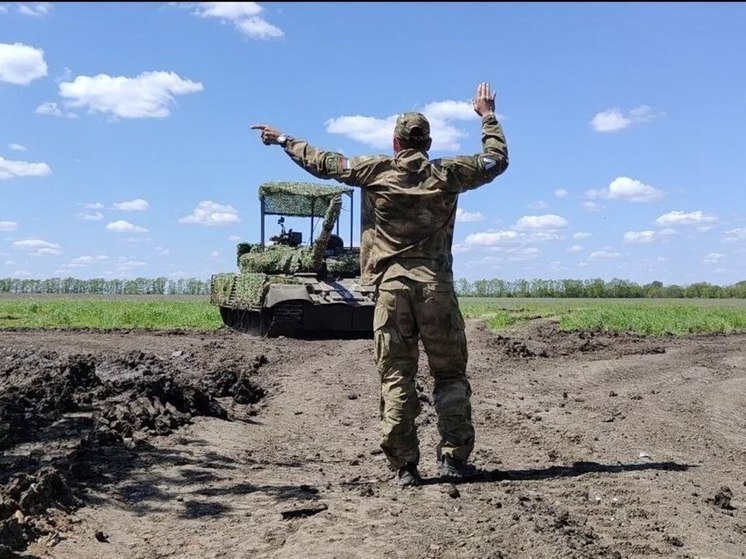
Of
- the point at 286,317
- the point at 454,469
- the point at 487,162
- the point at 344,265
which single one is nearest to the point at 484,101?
the point at 487,162

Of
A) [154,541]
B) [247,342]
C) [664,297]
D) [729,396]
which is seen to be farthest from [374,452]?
[664,297]

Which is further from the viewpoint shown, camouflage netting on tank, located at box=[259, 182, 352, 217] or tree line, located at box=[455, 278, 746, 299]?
tree line, located at box=[455, 278, 746, 299]

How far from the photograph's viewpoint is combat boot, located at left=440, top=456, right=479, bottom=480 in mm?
5332

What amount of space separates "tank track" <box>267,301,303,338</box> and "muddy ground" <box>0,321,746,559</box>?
477cm

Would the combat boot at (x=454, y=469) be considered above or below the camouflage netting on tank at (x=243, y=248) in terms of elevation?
below

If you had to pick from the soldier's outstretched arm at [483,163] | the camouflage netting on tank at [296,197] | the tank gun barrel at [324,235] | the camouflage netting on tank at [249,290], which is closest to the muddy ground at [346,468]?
the soldier's outstretched arm at [483,163]

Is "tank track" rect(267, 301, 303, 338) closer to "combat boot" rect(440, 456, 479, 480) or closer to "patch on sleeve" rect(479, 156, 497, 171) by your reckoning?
"combat boot" rect(440, 456, 479, 480)

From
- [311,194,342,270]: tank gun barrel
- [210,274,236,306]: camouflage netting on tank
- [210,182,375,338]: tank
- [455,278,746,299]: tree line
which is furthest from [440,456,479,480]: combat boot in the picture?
[455,278,746,299]: tree line

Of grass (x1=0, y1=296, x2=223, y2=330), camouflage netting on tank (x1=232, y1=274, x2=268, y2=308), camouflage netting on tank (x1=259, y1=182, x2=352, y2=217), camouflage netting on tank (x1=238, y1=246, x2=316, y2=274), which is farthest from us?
grass (x1=0, y1=296, x2=223, y2=330)

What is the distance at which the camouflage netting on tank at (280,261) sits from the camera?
1841 centimetres

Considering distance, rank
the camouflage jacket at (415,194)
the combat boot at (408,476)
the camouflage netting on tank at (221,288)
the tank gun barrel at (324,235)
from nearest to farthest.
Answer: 1. the combat boot at (408,476)
2. the camouflage jacket at (415,194)
3. the tank gun barrel at (324,235)
4. the camouflage netting on tank at (221,288)

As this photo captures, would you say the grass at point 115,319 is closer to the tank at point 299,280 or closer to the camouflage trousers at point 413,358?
the tank at point 299,280

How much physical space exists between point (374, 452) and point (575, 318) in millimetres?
18376

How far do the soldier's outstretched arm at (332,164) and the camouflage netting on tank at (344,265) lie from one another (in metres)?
12.8
